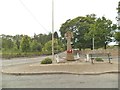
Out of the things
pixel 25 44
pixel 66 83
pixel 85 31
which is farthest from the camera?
pixel 85 31

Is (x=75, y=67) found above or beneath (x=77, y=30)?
beneath

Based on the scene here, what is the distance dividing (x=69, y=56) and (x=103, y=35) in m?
30.1

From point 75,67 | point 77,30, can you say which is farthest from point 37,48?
point 75,67

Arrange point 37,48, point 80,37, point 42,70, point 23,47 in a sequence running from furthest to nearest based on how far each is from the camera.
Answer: point 37,48 → point 80,37 → point 23,47 → point 42,70

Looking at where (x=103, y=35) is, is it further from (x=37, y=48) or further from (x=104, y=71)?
(x=104, y=71)

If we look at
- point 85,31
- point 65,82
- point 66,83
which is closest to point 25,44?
point 85,31

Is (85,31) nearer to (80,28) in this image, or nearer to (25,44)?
(80,28)

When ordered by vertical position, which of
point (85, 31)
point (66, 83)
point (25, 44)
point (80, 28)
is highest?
point (80, 28)

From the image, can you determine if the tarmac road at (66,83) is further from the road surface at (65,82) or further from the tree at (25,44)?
the tree at (25,44)

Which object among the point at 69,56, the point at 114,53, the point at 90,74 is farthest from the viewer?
the point at 114,53

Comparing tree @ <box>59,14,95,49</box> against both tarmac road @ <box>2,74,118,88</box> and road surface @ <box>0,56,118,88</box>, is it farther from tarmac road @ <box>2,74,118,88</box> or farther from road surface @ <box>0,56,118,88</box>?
tarmac road @ <box>2,74,118,88</box>

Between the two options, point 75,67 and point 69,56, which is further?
point 69,56

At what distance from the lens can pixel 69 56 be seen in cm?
2645

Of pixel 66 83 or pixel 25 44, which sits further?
pixel 25 44
